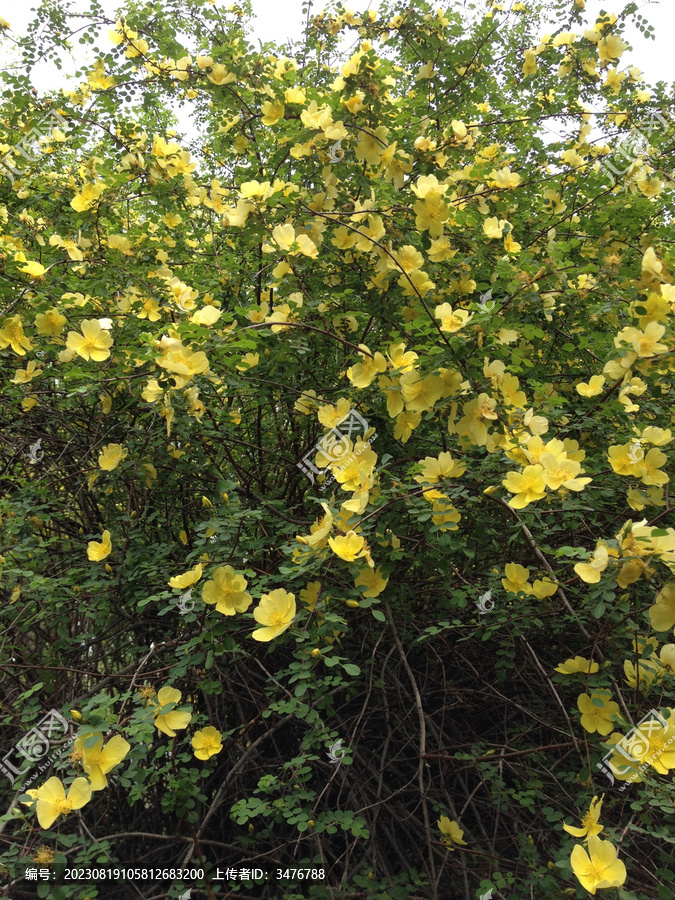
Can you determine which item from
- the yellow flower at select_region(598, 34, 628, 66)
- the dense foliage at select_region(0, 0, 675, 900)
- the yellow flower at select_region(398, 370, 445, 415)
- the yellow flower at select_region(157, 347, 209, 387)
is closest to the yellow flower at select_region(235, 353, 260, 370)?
the dense foliage at select_region(0, 0, 675, 900)

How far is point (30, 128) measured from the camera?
2.22 m

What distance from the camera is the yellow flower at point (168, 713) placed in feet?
4.62

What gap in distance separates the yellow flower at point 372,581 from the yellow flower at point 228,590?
0.96 feet

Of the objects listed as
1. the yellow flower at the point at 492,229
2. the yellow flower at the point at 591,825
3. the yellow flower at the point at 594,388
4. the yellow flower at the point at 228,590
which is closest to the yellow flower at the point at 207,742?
the yellow flower at the point at 228,590

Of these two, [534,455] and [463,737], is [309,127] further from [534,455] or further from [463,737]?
[463,737]

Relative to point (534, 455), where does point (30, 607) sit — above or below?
below

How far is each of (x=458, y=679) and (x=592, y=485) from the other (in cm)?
92

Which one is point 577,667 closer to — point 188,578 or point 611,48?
point 188,578

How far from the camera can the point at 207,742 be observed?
1.62 m

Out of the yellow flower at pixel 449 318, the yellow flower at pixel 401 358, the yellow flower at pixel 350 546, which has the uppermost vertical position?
the yellow flower at pixel 449 318

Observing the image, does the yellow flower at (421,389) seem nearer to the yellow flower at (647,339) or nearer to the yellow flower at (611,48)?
the yellow flower at (647,339)

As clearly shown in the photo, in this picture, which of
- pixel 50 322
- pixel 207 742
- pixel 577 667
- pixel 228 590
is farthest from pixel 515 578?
pixel 50 322

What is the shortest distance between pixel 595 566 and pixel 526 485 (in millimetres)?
223

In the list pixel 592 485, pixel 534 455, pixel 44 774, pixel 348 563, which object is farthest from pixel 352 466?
pixel 44 774
